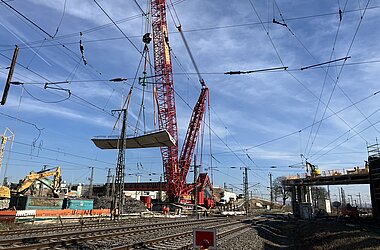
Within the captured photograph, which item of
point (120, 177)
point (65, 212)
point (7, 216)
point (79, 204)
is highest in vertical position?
point (120, 177)

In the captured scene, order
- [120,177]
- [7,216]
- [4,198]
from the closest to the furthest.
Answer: [7,216], [120,177], [4,198]

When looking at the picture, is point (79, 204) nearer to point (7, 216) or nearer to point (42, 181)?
point (42, 181)

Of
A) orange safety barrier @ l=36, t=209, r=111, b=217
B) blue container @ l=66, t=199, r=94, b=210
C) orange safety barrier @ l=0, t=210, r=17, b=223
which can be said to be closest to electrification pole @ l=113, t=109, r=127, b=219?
orange safety barrier @ l=36, t=209, r=111, b=217

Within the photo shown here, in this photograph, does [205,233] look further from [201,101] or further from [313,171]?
[201,101]

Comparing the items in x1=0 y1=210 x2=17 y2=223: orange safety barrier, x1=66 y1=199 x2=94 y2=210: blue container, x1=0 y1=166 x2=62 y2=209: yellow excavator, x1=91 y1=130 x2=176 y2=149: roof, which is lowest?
x1=0 y1=210 x2=17 y2=223: orange safety barrier

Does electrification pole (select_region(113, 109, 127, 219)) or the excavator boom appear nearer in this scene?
electrification pole (select_region(113, 109, 127, 219))

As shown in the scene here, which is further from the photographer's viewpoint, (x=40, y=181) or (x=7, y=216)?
(x=40, y=181)

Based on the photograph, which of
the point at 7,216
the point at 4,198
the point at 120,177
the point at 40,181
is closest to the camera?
the point at 7,216

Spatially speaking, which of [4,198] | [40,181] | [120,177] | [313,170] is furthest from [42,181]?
[313,170]

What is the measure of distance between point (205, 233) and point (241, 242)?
480 inches

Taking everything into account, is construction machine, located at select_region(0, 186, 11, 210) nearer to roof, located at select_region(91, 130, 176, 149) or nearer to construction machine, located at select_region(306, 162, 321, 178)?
roof, located at select_region(91, 130, 176, 149)

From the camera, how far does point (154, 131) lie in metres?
41.8

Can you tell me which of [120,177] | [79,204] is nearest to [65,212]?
[79,204]

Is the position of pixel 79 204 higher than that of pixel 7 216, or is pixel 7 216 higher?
pixel 79 204
